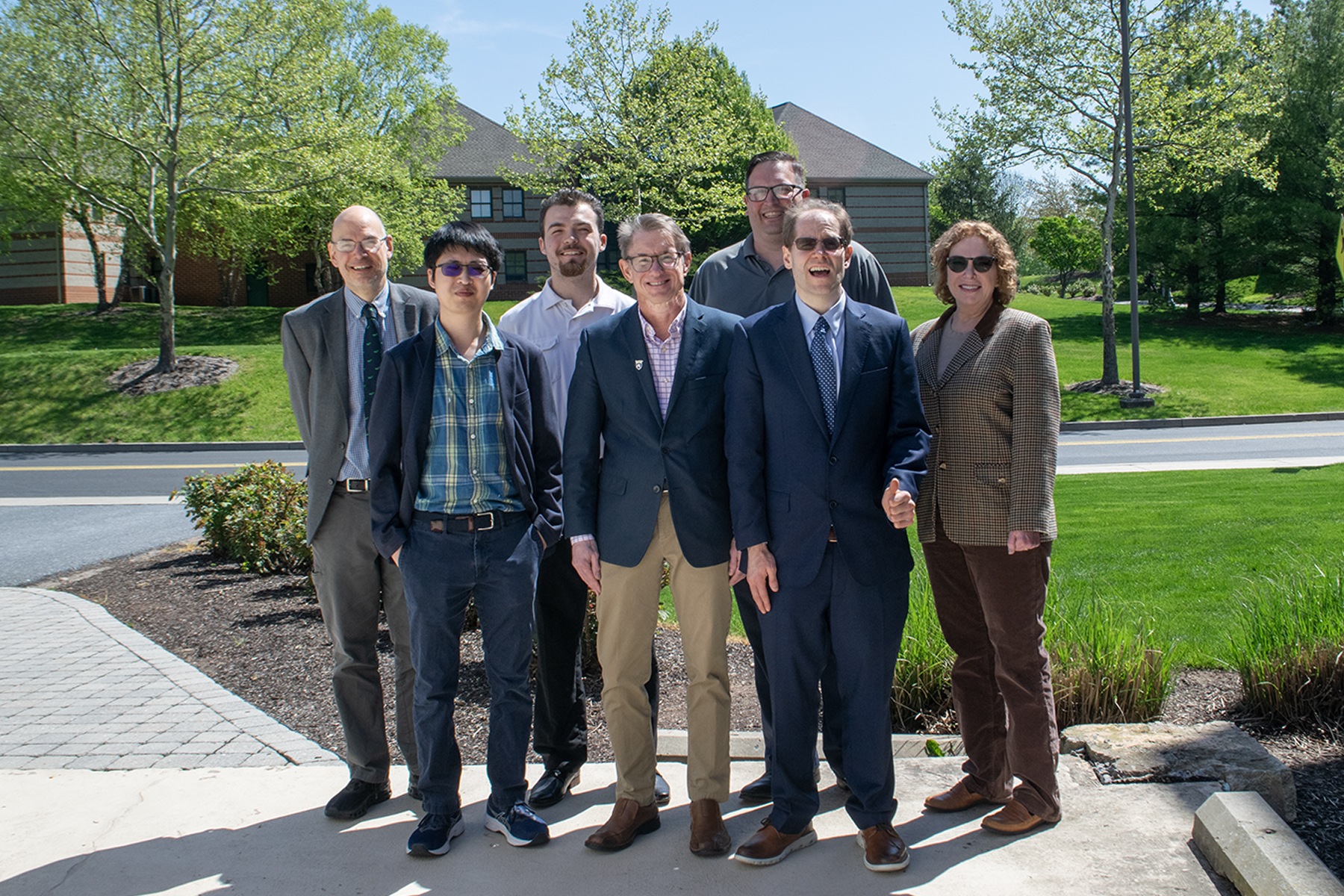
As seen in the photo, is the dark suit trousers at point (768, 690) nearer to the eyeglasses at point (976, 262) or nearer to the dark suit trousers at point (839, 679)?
the dark suit trousers at point (839, 679)

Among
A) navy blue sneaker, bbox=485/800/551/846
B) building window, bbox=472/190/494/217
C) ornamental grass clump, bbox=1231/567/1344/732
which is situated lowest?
navy blue sneaker, bbox=485/800/551/846

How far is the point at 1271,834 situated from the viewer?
117 inches

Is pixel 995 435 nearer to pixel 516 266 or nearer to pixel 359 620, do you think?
pixel 359 620

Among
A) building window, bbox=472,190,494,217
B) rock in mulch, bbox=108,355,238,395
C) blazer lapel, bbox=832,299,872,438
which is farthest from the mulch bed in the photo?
building window, bbox=472,190,494,217

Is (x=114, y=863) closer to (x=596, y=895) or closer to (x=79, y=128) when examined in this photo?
(x=596, y=895)

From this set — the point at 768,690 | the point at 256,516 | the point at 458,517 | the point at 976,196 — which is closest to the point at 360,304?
the point at 458,517

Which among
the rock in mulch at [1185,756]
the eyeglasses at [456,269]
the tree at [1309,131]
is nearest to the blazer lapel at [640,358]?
the eyeglasses at [456,269]

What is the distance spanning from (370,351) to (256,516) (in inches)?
199

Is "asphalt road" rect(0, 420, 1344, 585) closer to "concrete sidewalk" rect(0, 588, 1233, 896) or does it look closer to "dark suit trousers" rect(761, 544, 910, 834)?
"concrete sidewalk" rect(0, 588, 1233, 896)

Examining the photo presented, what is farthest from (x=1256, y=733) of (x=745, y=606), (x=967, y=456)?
(x=745, y=606)

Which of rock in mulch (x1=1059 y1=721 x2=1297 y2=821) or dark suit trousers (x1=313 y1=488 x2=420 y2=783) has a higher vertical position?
dark suit trousers (x1=313 y1=488 x2=420 y2=783)

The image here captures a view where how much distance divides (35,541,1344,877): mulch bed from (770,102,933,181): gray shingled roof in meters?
40.7

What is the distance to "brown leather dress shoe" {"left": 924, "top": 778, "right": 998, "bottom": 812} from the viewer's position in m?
3.67

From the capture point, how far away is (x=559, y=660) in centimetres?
411
